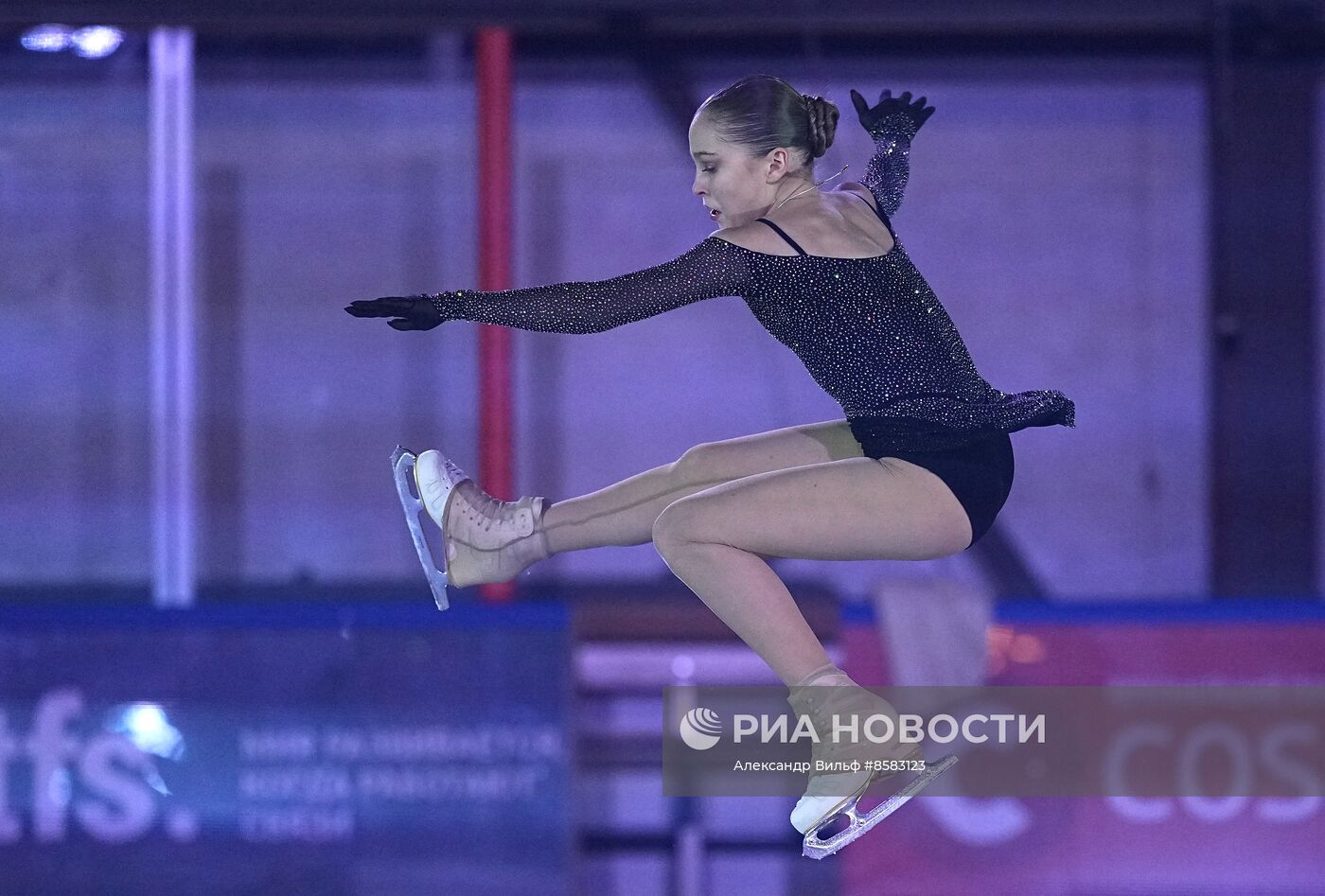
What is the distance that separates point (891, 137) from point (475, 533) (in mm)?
1016

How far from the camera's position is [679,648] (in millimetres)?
4422

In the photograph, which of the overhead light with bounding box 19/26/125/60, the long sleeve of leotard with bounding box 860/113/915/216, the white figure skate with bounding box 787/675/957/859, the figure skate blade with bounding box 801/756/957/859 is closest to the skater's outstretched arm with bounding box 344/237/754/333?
the long sleeve of leotard with bounding box 860/113/915/216

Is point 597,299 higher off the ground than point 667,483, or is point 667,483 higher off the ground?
point 597,299

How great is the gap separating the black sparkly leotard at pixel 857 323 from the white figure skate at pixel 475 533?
41cm

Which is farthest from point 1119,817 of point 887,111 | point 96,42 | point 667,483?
point 96,42

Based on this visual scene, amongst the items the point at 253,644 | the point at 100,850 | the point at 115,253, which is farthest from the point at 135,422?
the point at 100,850

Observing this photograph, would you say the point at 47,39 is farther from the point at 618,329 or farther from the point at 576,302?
the point at 576,302

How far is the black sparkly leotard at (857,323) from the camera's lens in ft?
7.18

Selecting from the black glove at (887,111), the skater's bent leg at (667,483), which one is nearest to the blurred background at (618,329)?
the black glove at (887,111)

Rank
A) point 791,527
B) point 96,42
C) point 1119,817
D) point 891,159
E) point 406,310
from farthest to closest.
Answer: point 96,42 < point 1119,817 < point 891,159 < point 791,527 < point 406,310

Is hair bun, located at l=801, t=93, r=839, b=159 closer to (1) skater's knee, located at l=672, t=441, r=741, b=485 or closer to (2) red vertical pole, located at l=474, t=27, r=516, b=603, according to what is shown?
(1) skater's knee, located at l=672, t=441, r=741, b=485

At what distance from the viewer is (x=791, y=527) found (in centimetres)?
230

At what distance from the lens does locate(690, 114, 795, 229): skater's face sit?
7.67 feet

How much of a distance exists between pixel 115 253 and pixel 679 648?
7.22ft
